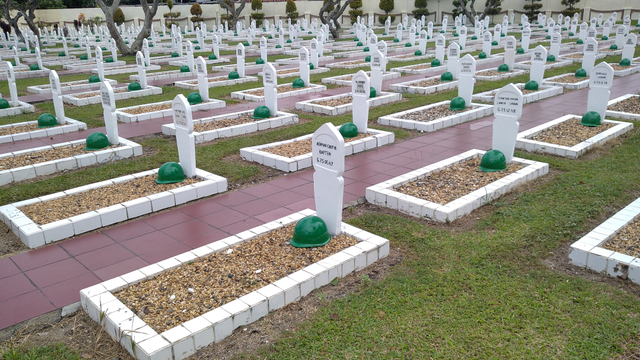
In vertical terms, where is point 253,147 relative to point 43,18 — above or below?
below

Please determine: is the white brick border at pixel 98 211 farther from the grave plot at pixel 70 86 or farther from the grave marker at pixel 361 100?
the grave plot at pixel 70 86

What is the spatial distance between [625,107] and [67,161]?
12245 mm

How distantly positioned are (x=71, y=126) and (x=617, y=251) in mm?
10810

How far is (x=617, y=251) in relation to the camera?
5141 mm

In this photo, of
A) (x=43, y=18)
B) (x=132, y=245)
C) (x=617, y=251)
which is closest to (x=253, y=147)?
(x=132, y=245)

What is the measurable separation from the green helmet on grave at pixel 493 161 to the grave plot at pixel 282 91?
25.6ft

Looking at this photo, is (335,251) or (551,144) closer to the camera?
(335,251)

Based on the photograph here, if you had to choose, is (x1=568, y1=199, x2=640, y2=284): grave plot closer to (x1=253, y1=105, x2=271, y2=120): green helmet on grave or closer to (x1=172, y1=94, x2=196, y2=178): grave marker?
(x1=172, y1=94, x2=196, y2=178): grave marker

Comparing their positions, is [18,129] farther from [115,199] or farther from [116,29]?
[116,29]

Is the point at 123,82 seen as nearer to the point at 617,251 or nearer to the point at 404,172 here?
the point at 404,172

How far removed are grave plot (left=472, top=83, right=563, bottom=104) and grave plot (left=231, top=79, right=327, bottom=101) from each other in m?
4.79

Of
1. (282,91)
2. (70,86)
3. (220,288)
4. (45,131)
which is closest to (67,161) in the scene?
(45,131)

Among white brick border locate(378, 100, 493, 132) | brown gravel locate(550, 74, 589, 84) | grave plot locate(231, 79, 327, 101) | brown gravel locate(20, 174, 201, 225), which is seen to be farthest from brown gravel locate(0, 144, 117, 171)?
brown gravel locate(550, 74, 589, 84)

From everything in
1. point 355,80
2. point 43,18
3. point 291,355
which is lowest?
point 291,355
